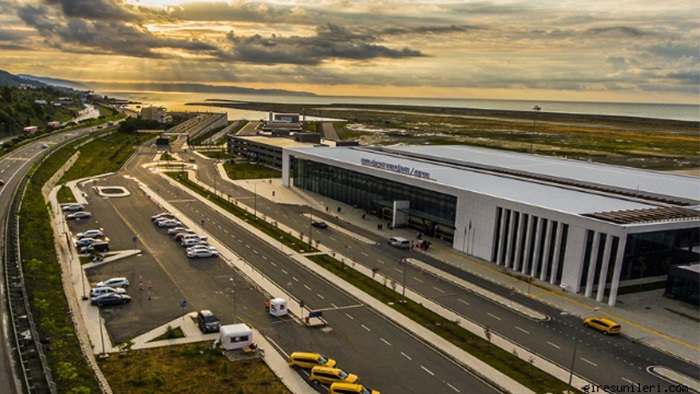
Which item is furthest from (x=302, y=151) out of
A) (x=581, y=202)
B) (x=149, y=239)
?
(x=581, y=202)

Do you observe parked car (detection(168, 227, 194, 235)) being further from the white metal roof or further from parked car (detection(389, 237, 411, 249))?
the white metal roof

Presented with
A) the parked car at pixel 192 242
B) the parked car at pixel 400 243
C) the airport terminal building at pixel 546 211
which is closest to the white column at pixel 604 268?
the airport terminal building at pixel 546 211

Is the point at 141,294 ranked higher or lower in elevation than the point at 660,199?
lower

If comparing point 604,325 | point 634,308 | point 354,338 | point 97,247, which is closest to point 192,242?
point 97,247

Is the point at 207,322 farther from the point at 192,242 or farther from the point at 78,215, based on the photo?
the point at 78,215

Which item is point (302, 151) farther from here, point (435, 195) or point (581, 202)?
point (581, 202)

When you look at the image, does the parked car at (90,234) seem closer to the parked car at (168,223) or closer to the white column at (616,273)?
the parked car at (168,223)
